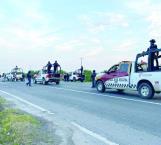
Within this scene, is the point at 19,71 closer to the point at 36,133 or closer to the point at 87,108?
the point at 87,108

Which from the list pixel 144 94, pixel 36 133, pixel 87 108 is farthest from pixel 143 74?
pixel 36 133

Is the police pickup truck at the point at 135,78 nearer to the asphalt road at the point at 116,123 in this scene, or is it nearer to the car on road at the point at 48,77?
the asphalt road at the point at 116,123

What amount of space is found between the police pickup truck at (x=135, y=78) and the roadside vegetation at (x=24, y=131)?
9037 millimetres

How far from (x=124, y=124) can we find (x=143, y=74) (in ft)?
31.3

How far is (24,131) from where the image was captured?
948 centimetres

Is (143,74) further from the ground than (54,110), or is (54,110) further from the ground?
(143,74)

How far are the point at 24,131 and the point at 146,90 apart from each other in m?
11.5

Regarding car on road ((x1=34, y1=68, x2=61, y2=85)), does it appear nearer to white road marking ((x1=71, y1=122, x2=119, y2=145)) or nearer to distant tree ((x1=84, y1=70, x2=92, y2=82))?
distant tree ((x1=84, y1=70, x2=92, y2=82))

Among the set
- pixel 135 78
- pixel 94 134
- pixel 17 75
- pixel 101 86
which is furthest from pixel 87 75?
pixel 94 134

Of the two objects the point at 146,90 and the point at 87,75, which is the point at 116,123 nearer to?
the point at 146,90

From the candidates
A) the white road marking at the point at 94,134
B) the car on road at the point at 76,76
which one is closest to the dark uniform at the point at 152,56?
the white road marking at the point at 94,134

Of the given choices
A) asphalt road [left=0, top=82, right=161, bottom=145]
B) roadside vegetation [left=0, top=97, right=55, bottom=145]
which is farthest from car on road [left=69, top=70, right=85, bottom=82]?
roadside vegetation [left=0, top=97, right=55, bottom=145]

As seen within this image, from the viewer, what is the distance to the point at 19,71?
2451 inches

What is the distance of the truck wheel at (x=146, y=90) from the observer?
64.6ft
